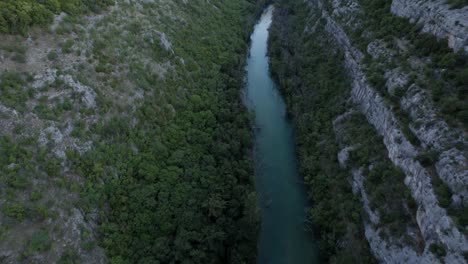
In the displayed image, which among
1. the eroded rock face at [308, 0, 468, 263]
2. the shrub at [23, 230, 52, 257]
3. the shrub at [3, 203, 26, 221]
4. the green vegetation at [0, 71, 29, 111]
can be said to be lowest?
the shrub at [23, 230, 52, 257]

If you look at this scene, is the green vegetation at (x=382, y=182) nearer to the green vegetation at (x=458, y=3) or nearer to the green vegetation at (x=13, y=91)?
the green vegetation at (x=458, y=3)

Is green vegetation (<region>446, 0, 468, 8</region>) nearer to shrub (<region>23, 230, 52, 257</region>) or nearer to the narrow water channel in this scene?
the narrow water channel

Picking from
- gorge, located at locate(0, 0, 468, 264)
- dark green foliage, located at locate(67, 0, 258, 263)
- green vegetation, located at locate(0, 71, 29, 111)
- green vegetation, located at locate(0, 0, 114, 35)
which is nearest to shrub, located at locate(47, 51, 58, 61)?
gorge, located at locate(0, 0, 468, 264)

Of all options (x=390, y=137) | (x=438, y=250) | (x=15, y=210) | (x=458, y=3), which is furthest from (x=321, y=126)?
(x=15, y=210)

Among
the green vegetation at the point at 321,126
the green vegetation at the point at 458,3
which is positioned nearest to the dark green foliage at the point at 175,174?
the green vegetation at the point at 321,126

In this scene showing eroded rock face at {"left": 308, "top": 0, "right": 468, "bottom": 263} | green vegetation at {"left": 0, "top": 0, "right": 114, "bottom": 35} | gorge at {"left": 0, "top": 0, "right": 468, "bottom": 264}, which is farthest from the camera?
green vegetation at {"left": 0, "top": 0, "right": 114, "bottom": 35}

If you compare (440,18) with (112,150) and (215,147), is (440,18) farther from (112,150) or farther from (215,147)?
(112,150)
